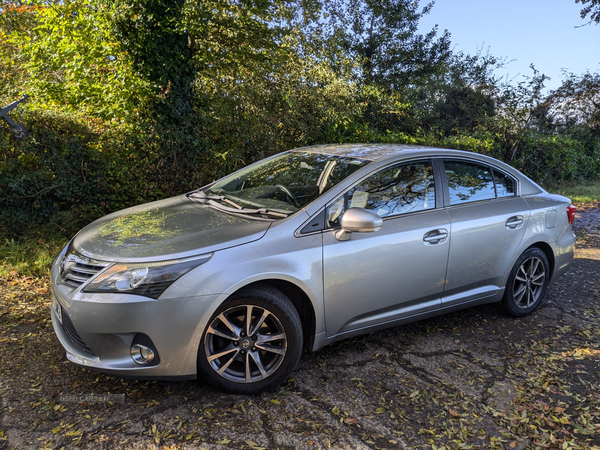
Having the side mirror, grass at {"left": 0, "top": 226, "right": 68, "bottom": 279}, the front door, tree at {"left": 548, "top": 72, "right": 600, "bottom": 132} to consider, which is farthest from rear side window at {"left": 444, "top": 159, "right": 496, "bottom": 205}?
tree at {"left": 548, "top": 72, "right": 600, "bottom": 132}

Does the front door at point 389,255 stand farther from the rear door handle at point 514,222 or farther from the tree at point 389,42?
the tree at point 389,42

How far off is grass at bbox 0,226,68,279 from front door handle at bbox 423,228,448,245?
4.29m

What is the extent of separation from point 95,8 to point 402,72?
20575mm

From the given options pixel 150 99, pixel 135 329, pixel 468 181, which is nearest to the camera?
pixel 135 329

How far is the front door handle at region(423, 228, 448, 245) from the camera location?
389 centimetres

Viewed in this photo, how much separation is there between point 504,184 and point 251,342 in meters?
3.01

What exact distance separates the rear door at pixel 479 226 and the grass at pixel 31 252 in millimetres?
4495

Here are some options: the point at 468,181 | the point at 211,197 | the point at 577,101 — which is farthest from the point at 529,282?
the point at 577,101

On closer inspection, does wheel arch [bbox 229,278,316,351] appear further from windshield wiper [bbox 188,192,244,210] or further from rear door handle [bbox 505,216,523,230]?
rear door handle [bbox 505,216,523,230]

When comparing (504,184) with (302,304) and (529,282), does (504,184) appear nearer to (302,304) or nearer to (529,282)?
(529,282)

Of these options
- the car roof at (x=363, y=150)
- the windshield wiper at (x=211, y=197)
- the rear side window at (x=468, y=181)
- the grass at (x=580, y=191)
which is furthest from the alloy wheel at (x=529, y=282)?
the grass at (x=580, y=191)

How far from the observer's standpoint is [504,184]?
4715 mm

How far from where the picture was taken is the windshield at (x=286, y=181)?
147 inches

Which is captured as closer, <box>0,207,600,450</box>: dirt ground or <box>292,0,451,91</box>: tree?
<box>0,207,600,450</box>: dirt ground
